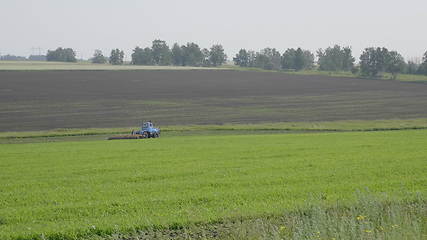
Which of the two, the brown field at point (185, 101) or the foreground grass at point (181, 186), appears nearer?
the foreground grass at point (181, 186)

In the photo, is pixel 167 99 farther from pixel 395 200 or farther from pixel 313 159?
pixel 395 200

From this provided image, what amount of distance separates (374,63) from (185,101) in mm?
78941

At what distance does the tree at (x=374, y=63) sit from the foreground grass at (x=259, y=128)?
Answer: 297ft

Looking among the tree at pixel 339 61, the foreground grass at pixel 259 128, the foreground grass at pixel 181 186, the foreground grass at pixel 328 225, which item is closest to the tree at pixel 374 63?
the tree at pixel 339 61

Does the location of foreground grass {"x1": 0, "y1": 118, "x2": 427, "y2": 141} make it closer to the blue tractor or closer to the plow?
the blue tractor

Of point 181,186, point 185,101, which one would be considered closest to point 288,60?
point 185,101

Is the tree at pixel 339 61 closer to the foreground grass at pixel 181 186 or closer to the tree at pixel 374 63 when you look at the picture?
the tree at pixel 374 63

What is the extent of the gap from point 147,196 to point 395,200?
19.7 ft

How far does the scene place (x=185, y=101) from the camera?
7962 cm

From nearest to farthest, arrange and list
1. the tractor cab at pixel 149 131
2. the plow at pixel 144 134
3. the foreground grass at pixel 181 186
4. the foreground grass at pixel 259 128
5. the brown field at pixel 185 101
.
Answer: the foreground grass at pixel 181 186 → the plow at pixel 144 134 → the tractor cab at pixel 149 131 → the foreground grass at pixel 259 128 → the brown field at pixel 185 101

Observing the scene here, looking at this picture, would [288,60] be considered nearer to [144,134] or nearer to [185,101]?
[185,101]

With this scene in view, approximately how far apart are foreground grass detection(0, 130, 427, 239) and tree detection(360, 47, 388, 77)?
123 m

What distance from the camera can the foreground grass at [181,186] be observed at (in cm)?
1245

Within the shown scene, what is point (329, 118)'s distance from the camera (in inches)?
2375
